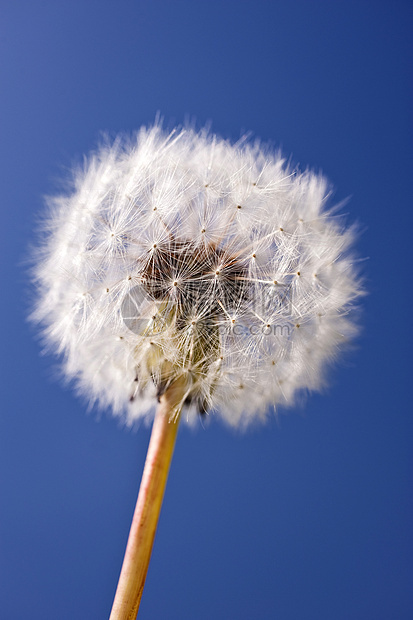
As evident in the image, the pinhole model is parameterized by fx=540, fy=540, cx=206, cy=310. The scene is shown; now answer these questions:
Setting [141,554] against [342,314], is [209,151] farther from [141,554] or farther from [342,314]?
[141,554]

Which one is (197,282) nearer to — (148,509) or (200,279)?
(200,279)

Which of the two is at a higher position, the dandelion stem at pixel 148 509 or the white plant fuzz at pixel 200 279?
the white plant fuzz at pixel 200 279

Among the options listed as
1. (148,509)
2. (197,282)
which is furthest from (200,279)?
(148,509)

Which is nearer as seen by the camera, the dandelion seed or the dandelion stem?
the dandelion stem

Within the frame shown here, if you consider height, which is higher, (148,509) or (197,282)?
(197,282)

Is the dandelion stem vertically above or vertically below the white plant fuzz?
below

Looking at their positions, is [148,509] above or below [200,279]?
below
